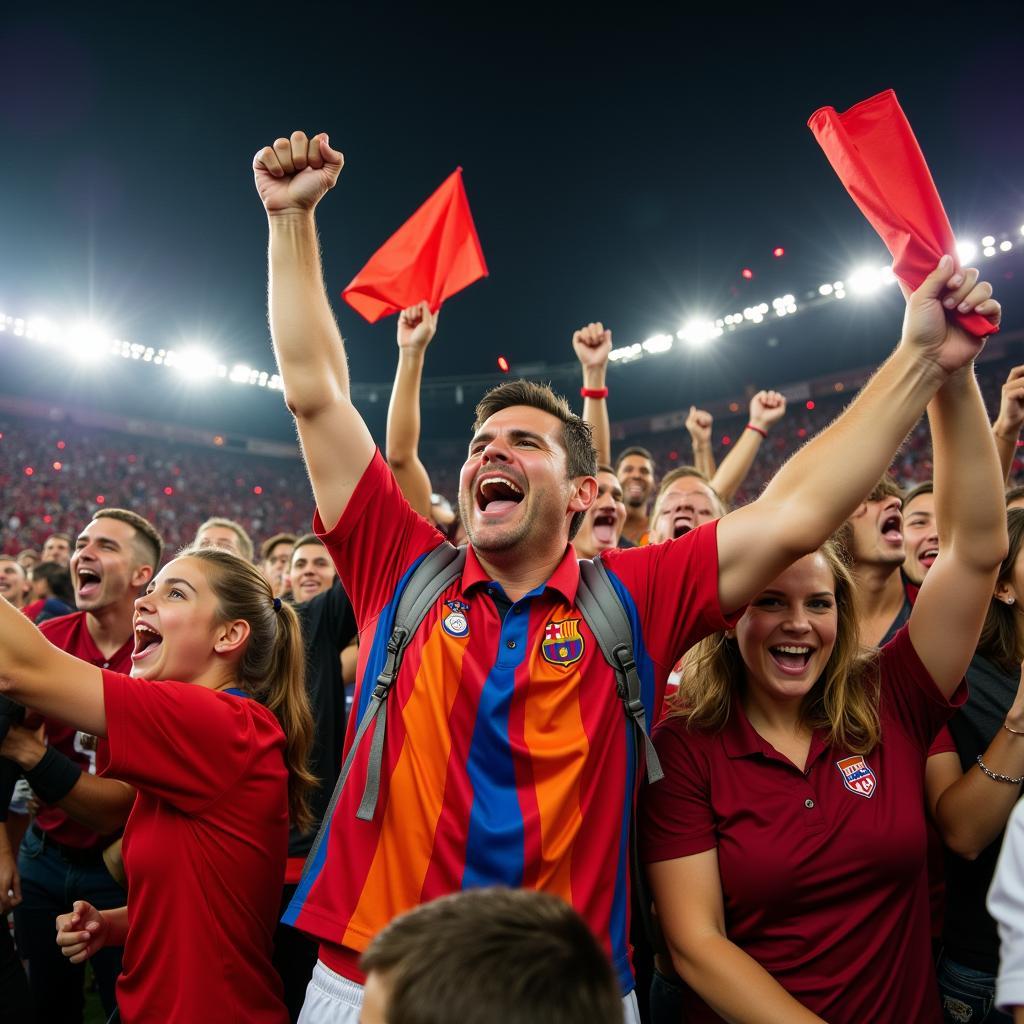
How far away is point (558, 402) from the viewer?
2.28 m

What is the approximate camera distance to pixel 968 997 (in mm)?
2105

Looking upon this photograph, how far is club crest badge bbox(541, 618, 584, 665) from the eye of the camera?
1.87 meters

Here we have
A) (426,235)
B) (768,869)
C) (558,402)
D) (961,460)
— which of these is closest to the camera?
(768,869)

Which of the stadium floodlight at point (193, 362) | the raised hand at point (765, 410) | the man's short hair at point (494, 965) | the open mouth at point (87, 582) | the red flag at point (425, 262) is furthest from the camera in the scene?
the stadium floodlight at point (193, 362)

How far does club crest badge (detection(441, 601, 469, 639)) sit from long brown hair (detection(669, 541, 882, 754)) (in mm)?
674

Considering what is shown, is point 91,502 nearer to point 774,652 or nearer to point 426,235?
point 426,235

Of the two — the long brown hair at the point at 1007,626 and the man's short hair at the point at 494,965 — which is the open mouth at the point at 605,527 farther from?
the man's short hair at the point at 494,965

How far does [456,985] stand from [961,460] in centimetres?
178

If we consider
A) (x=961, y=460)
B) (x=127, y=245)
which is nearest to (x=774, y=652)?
(x=961, y=460)

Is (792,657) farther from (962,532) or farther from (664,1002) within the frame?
(664,1002)

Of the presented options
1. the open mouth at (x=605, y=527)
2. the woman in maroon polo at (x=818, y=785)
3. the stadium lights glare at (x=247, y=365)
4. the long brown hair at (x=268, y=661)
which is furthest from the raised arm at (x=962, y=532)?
the stadium lights glare at (x=247, y=365)

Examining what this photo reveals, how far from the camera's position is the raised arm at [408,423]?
3.36 metres

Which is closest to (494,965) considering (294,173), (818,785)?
(818,785)

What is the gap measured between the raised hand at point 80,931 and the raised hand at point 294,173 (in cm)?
191
